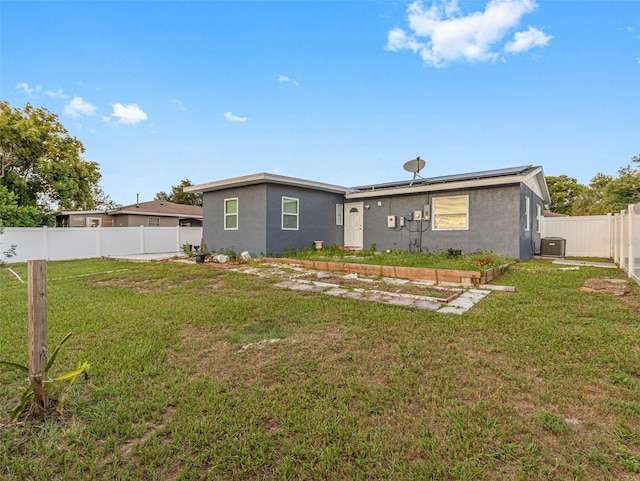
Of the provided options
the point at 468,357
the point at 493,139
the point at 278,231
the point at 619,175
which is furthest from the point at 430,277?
the point at 619,175

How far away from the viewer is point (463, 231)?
9617 millimetres

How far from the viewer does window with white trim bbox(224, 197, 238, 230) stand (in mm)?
10953

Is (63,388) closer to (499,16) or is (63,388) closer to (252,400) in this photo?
(252,400)

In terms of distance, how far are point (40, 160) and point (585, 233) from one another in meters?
23.6

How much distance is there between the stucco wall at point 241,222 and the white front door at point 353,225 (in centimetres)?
392

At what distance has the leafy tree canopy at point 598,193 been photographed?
1964 centimetres

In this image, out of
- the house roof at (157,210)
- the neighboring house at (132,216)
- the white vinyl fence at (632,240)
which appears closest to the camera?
the white vinyl fence at (632,240)

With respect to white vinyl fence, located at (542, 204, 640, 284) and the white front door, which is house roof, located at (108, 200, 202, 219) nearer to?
the white front door

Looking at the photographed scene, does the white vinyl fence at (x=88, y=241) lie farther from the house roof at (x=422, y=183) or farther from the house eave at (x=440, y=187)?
the house eave at (x=440, y=187)

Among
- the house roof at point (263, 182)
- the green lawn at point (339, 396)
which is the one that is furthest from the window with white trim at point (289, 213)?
the green lawn at point (339, 396)

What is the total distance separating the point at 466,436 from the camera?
177 centimetres

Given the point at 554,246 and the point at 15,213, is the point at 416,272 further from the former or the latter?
the point at 15,213

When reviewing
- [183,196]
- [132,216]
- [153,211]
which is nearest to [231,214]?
[153,211]

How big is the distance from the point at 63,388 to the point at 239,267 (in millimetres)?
6709
